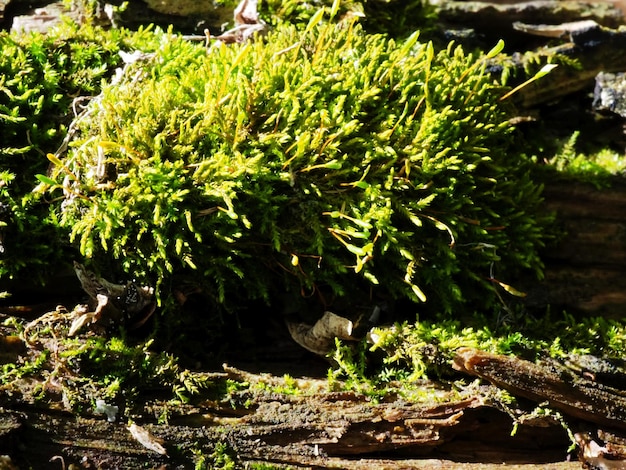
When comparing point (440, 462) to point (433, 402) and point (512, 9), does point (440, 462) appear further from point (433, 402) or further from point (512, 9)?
point (512, 9)

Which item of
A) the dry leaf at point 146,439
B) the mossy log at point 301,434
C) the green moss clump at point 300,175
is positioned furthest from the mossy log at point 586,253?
the dry leaf at point 146,439

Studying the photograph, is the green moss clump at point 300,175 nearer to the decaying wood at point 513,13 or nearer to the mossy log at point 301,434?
the mossy log at point 301,434

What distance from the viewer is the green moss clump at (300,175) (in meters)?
2.48

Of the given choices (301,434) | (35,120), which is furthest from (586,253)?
A: (35,120)

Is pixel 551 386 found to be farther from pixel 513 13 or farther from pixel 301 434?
pixel 513 13

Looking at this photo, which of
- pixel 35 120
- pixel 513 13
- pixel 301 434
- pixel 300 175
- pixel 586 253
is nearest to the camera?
pixel 301 434

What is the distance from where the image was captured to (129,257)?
8.40 ft

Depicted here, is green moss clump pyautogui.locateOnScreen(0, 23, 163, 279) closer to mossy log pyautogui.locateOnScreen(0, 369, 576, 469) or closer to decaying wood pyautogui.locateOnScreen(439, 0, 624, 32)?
mossy log pyautogui.locateOnScreen(0, 369, 576, 469)

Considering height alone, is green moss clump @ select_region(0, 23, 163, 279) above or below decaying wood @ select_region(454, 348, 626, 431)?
above

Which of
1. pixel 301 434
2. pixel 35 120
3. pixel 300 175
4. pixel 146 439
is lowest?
pixel 301 434

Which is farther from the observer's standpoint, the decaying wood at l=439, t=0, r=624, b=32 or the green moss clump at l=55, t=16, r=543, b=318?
the decaying wood at l=439, t=0, r=624, b=32

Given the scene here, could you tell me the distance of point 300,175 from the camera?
8.50 ft

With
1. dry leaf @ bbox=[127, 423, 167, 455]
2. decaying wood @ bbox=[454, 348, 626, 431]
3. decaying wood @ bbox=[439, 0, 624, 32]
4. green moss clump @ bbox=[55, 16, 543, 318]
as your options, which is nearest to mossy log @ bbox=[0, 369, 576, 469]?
dry leaf @ bbox=[127, 423, 167, 455]

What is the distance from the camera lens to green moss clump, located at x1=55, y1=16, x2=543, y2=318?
2480mm
